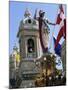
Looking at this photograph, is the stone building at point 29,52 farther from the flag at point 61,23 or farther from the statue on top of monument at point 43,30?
the flag at point 61,23

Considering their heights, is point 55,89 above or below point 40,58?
below

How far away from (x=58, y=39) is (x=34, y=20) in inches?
9.6

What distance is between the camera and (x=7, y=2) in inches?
63.7

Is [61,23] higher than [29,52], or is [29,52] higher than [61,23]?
[61,23]

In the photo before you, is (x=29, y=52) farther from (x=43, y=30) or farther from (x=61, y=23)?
(x=61, y=23)

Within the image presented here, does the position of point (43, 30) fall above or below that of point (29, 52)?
above

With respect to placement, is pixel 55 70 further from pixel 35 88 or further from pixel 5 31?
pixel 5 31

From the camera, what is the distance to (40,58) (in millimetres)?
1670

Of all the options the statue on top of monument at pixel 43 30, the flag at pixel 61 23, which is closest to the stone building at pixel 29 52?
the statue on top of monument at pixel 43 30

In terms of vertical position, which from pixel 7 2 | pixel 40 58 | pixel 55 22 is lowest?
pixel 40 58

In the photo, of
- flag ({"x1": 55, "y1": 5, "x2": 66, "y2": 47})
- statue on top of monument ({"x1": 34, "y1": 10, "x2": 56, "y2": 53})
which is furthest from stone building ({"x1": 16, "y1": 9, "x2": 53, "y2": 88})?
flag ({"x1": 55, "y1": 5, "x2": 66, "y2": 47})

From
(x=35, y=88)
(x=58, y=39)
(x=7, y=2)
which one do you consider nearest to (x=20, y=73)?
(x=35, y=88)

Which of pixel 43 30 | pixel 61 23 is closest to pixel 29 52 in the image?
pixel 43 30

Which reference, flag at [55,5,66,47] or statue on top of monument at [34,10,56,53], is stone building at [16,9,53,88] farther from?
flag at [55,5,66,47]
